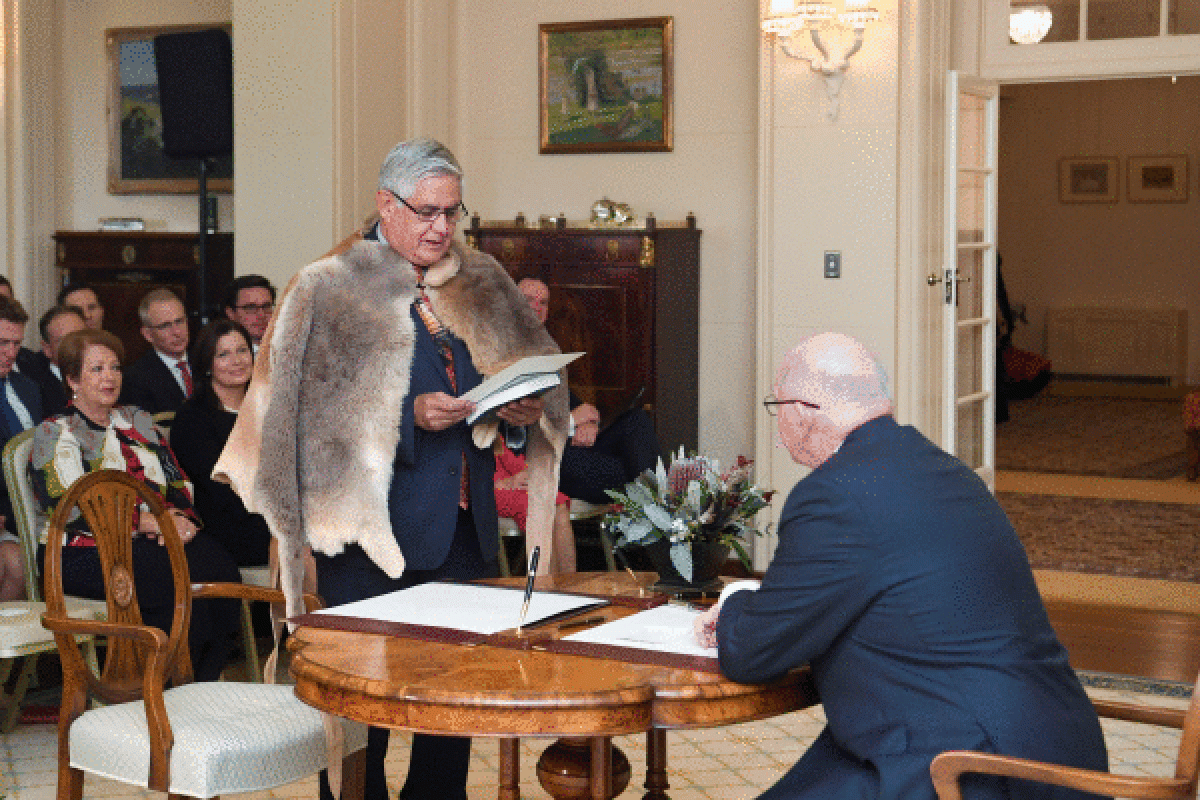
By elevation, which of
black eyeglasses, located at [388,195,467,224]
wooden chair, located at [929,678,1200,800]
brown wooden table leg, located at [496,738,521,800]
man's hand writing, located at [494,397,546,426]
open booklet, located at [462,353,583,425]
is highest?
black eyeglasses, located at [388,195,467,224]

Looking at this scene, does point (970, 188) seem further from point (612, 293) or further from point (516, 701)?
point (516, 701)

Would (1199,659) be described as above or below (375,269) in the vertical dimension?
below

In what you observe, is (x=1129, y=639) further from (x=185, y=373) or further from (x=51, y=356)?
(x=51, y=356)

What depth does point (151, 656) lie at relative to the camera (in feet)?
10.8

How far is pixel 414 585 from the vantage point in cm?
338

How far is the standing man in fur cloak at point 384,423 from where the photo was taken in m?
3.29

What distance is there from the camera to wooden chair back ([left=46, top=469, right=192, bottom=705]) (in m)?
3.45

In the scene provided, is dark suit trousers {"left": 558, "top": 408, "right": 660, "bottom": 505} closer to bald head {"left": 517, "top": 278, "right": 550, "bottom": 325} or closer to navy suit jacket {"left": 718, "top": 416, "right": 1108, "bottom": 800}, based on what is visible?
bald head {"left": 517, "top": 278, "right": 550, "bottom": 325}

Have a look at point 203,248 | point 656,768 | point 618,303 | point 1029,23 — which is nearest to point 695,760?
point 656,768

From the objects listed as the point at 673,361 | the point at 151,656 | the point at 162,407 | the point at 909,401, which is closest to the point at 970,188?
the point at 909,401

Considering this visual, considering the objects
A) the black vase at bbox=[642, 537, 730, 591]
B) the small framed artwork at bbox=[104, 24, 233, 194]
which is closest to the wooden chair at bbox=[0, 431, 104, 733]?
the black vase at bbox=[642, 537, 730, 591]

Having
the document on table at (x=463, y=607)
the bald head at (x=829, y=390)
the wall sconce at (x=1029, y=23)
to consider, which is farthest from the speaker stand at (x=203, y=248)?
the bald head at (x=829, y=390)

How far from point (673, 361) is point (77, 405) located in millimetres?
3260

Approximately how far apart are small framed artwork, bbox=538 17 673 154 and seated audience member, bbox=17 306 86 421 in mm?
2721
